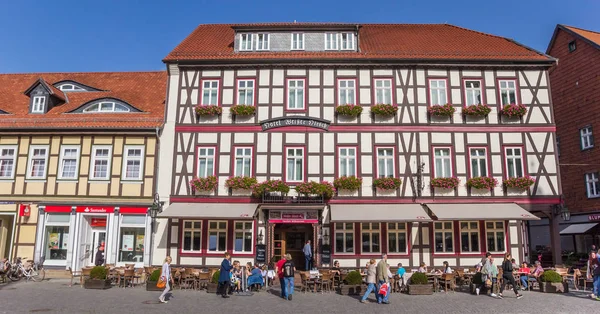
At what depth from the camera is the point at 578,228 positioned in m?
27.0

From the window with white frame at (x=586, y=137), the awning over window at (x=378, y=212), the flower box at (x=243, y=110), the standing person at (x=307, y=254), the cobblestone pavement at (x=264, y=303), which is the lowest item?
the cobblestone pavement at (x=264, y=303)

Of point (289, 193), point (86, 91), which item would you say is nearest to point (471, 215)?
point (289, 193)

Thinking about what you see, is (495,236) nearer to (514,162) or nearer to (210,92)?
(514,162)

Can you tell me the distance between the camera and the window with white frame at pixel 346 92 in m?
20.2

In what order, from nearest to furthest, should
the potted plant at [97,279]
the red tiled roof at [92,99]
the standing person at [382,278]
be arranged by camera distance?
the standing person at [382,278], the potted plant at [97,279], the red tiled roof at [92,99]

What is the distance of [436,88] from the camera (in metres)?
20.2

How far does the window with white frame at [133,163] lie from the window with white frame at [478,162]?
1537 cm

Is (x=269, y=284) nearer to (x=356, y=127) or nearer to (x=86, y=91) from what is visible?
(x=356, y=127)

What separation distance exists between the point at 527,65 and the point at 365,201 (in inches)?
406

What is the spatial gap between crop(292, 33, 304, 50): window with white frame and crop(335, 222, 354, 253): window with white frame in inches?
360

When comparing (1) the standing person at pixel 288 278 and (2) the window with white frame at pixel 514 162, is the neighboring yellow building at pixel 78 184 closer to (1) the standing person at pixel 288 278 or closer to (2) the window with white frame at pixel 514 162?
(1) the standing person at pixel 288 278

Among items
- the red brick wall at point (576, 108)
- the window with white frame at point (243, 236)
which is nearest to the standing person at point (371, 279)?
the window with white frame at point (243, 236)

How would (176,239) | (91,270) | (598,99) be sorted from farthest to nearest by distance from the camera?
(598,99)
(176,239)
(91,270)

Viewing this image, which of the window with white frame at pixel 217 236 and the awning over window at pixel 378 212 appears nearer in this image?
the awning over window at pixel 378 212
